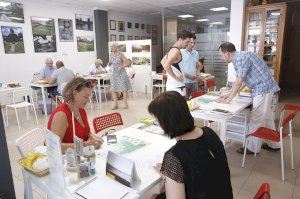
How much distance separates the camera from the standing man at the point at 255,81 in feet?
9.39

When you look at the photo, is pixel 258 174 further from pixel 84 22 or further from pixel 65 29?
pixel 84 22

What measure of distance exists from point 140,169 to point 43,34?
6756mm

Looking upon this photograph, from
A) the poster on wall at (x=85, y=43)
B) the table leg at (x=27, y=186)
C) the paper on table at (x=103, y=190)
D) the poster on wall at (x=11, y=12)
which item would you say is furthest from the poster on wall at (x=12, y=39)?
the paper on table at (x=103, y=190)

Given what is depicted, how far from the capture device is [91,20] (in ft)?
27.2

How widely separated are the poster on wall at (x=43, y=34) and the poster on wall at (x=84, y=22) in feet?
3.08

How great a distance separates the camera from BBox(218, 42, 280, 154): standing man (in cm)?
286

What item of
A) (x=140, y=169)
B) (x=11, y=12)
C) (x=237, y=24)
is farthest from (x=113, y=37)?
(x=140, y=169)

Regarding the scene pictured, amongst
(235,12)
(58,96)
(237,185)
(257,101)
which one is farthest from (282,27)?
(58,96)

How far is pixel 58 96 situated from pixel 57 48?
2.79m

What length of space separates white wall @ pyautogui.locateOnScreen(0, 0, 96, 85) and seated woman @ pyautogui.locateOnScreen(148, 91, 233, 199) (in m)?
6.49

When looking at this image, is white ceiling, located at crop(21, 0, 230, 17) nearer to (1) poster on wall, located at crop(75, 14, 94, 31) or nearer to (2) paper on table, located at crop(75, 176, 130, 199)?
(1) poster on wall, located at crop(75, 14, 94, 31)

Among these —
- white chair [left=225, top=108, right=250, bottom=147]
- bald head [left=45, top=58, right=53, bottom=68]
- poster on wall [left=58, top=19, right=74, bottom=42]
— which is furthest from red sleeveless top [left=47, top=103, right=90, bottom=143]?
poster on wall [left=58, top=19, right=74, bottom=42]

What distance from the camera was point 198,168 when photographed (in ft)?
3.49

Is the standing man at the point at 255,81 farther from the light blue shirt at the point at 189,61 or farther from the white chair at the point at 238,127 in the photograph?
the light blue shirt at the point at 189,61
